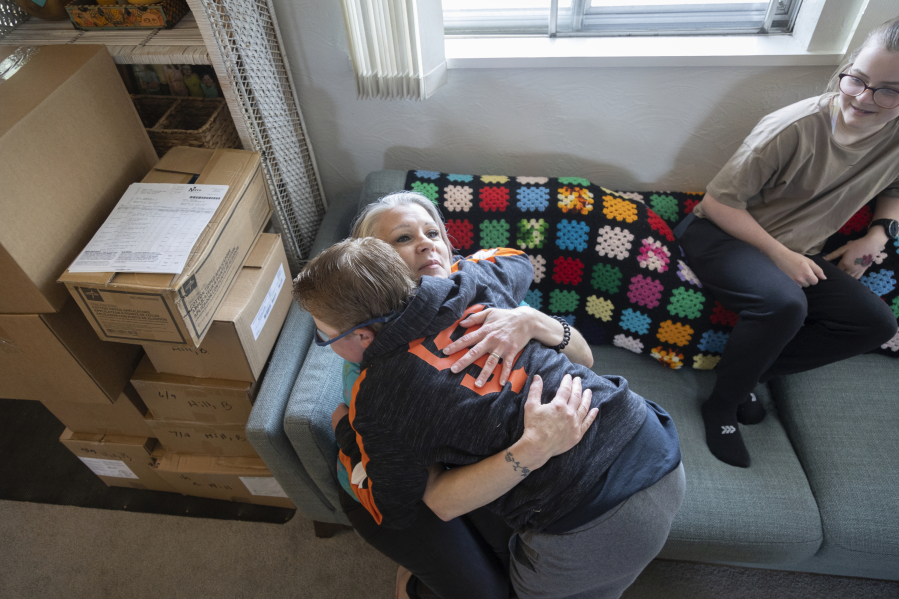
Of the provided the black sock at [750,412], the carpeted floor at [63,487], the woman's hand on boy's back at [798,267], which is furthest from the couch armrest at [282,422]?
the woman's hand on boy's back at [798,267]

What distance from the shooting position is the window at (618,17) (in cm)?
155

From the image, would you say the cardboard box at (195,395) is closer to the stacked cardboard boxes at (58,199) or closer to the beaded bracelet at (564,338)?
the stacked cardboard boxes at (58,199)

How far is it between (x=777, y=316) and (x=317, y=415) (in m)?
1.17

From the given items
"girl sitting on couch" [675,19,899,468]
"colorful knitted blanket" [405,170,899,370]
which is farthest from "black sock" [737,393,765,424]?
"colorful knitted blanket" [405,170,899,370]

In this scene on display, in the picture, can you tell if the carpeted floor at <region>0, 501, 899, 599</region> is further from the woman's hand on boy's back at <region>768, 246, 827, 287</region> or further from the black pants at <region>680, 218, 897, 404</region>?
the woman's hand on boy's back at <region>768, 246, 827, 287</region>

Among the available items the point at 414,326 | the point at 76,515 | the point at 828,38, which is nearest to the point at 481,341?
the point at 414,326

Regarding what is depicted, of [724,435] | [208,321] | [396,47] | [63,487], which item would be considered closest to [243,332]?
[208,321]

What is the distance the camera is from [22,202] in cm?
97

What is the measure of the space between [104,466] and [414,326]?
133 cm

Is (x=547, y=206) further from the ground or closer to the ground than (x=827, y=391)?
further from the ground

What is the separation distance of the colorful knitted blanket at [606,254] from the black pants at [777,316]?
0.09 meters

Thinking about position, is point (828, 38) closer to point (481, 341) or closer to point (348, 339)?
point (481, 341)

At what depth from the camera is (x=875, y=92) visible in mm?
1190

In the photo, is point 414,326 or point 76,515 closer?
point 414,326
